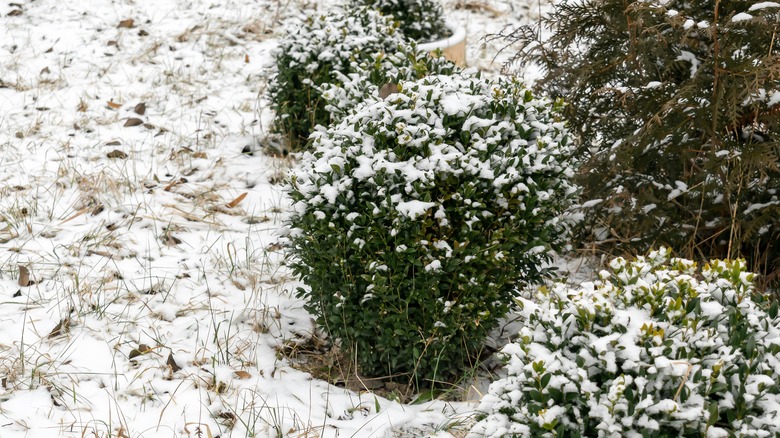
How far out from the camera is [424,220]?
2.61 metres

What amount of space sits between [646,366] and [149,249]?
2.64 metres

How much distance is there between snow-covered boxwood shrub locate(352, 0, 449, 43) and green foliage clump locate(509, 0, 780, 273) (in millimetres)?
2048

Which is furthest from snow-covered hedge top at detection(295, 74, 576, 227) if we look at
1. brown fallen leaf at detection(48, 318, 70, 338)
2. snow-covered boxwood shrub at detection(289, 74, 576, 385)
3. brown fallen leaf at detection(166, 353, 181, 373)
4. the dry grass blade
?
the dry grass blade

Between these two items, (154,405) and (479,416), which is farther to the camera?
(154,405)

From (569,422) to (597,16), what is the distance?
227 centimetres

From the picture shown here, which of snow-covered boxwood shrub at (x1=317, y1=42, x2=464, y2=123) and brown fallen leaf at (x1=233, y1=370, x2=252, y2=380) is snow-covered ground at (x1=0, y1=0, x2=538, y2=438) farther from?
snow-covered boxwood shrub at (x1=317, y1=42, x2=464, y2=123)

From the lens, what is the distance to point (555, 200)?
293cm

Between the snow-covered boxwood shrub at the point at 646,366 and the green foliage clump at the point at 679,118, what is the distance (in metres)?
1.20

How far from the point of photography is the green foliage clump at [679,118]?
3.04 m

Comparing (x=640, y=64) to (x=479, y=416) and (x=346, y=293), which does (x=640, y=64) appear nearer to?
(x=346, y=293)

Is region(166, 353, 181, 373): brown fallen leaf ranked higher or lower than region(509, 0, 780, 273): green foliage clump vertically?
lower

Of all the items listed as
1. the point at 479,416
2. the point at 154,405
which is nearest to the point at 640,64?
the point at 479,416

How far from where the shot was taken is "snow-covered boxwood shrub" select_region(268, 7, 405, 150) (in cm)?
461

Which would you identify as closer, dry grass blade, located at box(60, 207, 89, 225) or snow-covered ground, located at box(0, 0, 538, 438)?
snow-covered ground, located at box(0, 0, 538, 438)
